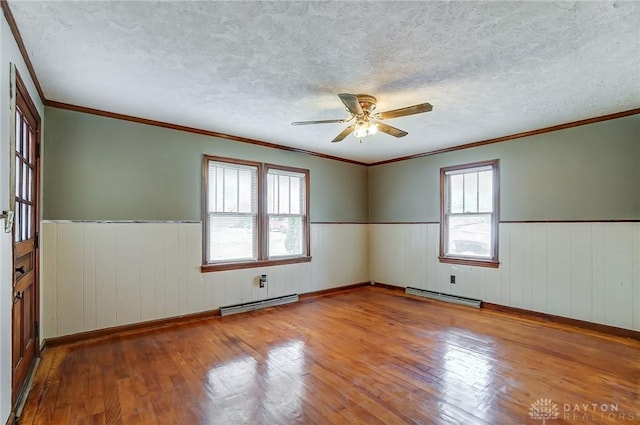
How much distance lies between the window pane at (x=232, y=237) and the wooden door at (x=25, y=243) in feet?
6.02

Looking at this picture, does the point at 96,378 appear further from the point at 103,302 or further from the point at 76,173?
the point at 76,173

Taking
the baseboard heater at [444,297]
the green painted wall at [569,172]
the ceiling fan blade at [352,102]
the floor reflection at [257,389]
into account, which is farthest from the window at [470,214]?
the floor reflection at [257,389]

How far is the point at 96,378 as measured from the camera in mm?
2615

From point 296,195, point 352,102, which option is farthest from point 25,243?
point 296,195

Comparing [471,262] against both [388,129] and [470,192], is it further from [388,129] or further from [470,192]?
[388,129]

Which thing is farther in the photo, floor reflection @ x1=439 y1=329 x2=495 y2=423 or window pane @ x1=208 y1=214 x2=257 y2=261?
window pane @ x1=208 y1=214 x2=257 y2=261

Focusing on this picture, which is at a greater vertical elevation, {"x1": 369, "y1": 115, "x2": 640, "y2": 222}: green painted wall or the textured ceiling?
the textured ceiling

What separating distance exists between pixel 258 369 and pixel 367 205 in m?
4.25

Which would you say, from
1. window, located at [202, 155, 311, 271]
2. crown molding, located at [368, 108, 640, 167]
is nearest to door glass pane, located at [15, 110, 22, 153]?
window, located at [202, 155, 311, 271]

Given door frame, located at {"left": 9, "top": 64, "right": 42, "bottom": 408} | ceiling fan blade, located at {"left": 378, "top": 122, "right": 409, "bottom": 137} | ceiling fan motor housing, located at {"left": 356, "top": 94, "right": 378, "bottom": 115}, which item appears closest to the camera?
door frame, located at {"left": 9, "top": 64, "right": 42, "bottom": 408}

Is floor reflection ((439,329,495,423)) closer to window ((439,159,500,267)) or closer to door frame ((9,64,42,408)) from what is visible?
window ((439,159,500,267))

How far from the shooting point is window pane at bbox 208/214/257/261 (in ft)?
14.5

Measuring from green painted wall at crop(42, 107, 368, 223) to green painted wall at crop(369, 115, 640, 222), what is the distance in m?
3.55


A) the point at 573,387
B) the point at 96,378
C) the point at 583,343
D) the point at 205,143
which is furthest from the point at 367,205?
the point at 96,378
